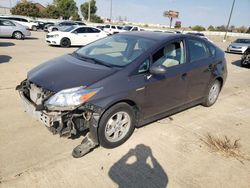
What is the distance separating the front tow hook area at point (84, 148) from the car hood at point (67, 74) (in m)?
0.83

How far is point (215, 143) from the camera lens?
3.70m

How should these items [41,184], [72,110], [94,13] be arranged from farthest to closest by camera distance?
[94,13] → [72,110] → [41,184]

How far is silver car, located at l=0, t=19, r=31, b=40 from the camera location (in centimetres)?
1582

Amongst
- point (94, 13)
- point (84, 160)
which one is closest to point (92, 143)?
point (84, 160)

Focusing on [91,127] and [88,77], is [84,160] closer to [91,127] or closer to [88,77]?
[91,127]

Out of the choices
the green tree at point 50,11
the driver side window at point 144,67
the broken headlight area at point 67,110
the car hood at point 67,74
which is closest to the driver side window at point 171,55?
the driver side window at point 144,67

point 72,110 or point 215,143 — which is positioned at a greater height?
point 72,110

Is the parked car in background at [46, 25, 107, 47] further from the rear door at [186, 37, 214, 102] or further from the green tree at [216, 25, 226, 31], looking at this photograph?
the green tree at [216, 25, 226, 31]

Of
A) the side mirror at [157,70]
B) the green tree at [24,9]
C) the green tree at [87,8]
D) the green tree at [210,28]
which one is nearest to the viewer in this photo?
the side mirror at [157,70]

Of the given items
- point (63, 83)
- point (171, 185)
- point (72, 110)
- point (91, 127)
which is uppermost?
point (63, 83)

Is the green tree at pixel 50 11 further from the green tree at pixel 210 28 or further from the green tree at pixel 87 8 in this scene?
the green tree at pixel 210 28

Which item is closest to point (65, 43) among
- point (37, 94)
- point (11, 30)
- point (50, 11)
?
point (11, 30)

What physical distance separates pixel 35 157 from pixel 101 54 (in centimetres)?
196

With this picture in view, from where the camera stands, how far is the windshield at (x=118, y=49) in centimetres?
353
